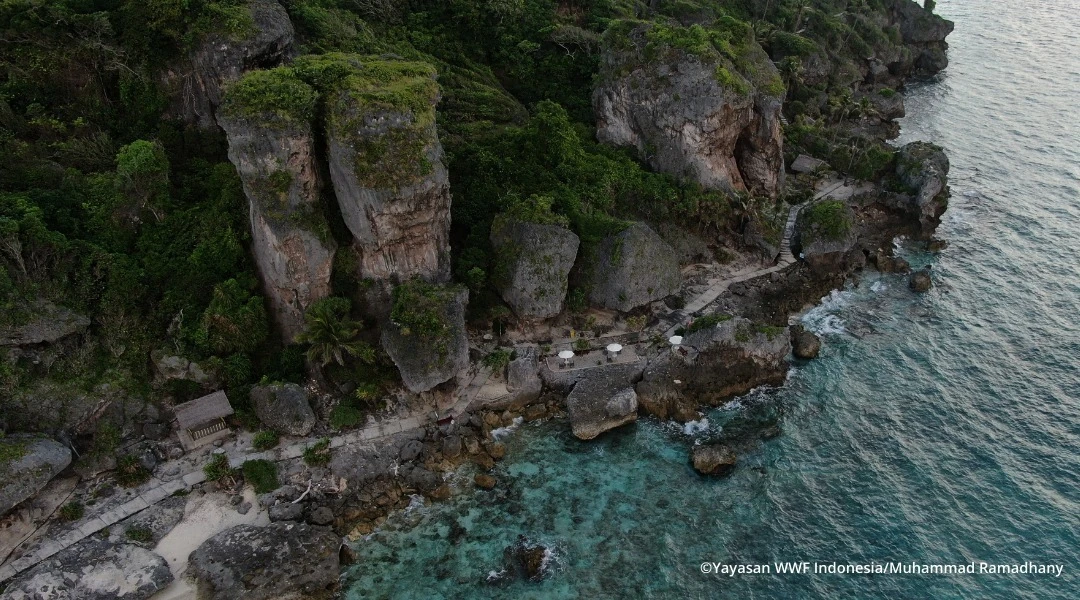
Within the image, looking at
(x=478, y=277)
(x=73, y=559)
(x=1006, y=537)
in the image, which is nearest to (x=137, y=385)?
(x=73, y=559)

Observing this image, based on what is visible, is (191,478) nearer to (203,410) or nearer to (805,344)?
(203,410)

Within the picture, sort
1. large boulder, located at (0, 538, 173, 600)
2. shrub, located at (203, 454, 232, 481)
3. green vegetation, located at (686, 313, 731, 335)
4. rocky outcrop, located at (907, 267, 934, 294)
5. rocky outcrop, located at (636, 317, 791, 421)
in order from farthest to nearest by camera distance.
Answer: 1. rocky outcrop, located at (907, 267, 934, 294)
2. green vegetation, located at (686, 313, 731, 335)
3. rocky outcrop, located at (636, 317, 791, 421)
4. shrub, located at (203, 454, 232, 481)
5. large boulder, located at (0, 538, 173, 600)

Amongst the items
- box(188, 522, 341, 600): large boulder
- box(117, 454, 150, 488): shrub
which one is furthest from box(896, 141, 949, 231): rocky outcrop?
box(117, 454, 150, 488): shrub

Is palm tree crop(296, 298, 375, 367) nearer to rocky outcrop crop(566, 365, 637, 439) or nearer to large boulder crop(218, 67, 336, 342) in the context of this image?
large boulder crop(218, 67, 336, 342)

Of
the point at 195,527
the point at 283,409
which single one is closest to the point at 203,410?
the point at 283,409

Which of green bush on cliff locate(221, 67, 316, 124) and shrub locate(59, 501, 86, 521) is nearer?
shrub locate(59, 501, 86, 521)

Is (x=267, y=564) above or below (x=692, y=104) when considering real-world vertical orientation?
below

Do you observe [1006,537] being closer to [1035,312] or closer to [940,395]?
[940,395]
